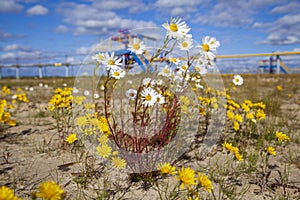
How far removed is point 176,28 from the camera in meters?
1.21

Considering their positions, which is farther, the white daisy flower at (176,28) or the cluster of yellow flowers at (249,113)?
the cluster of yellow flowers at (249,113)

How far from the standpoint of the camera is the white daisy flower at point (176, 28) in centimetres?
119

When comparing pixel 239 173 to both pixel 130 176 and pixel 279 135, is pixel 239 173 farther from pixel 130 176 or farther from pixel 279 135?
pixel 130 176

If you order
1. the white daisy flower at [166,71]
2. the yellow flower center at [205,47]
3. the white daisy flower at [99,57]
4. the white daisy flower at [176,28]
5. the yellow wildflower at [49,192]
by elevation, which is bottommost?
the yellow wildflower at [49,192]

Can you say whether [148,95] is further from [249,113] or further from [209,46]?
[249,113]

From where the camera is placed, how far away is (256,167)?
1745 millimetres

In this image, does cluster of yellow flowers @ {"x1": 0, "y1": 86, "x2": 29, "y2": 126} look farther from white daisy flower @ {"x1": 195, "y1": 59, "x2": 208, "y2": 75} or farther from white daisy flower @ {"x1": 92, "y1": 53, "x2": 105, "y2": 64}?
white daisy flower @ {"x1": 195, "y1": 59, "x2": 208, "y2": 75}

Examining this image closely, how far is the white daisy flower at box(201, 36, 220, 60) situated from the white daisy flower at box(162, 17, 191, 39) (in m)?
0.11

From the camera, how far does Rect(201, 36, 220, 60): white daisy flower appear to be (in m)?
1.27

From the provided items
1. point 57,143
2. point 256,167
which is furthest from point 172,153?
point 57,143

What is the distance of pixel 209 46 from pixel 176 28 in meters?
0.20

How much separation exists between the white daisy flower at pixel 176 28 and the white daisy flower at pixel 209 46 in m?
0.11

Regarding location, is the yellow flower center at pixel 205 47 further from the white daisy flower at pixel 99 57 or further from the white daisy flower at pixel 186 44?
the white daisy flower at pixel 99 57

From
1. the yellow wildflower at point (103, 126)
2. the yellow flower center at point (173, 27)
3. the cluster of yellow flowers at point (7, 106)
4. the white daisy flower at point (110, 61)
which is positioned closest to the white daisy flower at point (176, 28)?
the yellow flower center at point (173, 27)
